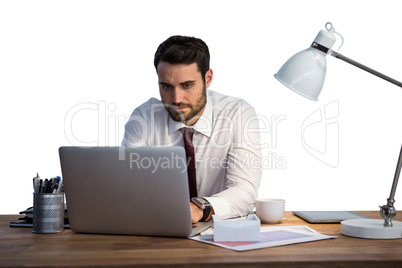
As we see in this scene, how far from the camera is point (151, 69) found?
3.62m

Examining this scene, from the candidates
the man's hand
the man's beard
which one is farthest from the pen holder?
the man's beard

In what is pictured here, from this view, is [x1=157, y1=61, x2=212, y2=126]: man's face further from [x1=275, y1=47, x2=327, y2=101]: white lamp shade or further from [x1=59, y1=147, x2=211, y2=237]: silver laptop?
[x1=59, y1=147, x2=211, y2=237]: silver laptop

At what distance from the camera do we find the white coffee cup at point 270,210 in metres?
1.63

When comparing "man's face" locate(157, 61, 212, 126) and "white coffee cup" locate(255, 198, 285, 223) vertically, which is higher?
"man's face" locate(157, 61, 212, 126)

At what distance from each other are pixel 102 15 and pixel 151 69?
1.90 feet

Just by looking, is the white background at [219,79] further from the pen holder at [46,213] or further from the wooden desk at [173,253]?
the wooden desk at [173,253]

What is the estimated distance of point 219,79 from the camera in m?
3.55

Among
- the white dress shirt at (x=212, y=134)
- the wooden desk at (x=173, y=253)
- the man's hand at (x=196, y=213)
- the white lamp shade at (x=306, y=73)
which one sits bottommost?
the wooden desk at (x=173, y=253)

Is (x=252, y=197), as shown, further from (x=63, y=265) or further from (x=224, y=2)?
(x=224, y=2)

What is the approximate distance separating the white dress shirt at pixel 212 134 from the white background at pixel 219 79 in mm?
1034

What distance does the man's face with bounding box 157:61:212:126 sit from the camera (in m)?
2.22

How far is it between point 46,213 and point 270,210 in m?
0.80

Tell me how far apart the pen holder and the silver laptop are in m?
0.06

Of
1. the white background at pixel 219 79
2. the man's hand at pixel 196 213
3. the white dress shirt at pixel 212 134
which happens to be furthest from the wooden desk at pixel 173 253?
the white background at pixel 219 79
